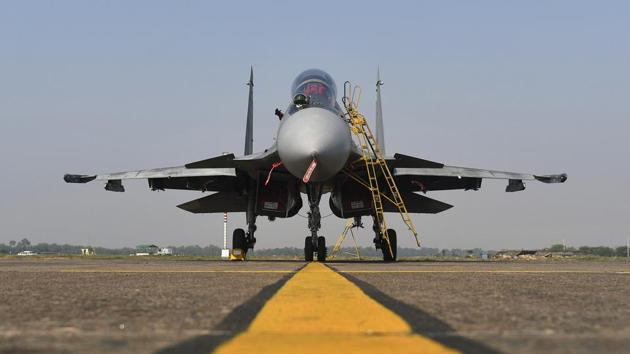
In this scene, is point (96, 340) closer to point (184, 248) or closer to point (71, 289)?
point (71, 289)

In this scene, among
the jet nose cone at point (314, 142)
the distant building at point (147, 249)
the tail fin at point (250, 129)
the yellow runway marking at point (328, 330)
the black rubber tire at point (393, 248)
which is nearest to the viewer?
the yellow runway marking at point (328, 330)

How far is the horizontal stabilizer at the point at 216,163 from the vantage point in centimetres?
1725

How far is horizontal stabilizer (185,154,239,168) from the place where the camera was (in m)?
17.2

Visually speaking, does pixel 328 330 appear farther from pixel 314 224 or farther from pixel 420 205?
pixel 420 205

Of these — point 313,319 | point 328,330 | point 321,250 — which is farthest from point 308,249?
point 328,330

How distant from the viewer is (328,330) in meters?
2.97

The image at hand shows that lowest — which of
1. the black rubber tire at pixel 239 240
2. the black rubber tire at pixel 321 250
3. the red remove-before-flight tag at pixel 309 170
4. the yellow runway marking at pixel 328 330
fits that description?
the yellow runway marking at pixel 328 330

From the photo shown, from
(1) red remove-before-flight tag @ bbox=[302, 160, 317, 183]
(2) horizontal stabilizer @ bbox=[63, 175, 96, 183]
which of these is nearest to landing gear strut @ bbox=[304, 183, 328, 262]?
(1) red remove-before-flight tag @ bbox=[302, 160, 317, 183]

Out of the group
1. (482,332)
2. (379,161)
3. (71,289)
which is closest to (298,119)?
(379,161)

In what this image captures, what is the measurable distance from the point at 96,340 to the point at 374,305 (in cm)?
192

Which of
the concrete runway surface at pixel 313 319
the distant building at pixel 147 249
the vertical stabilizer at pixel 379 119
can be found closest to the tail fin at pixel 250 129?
the vertical stabilizer at pixel 379 119

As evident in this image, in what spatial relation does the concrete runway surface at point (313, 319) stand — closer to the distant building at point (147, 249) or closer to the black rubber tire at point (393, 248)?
the black rubber tire at point (393, 248)

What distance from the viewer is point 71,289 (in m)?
5.59

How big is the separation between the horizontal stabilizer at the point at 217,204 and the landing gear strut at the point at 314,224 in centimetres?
443
